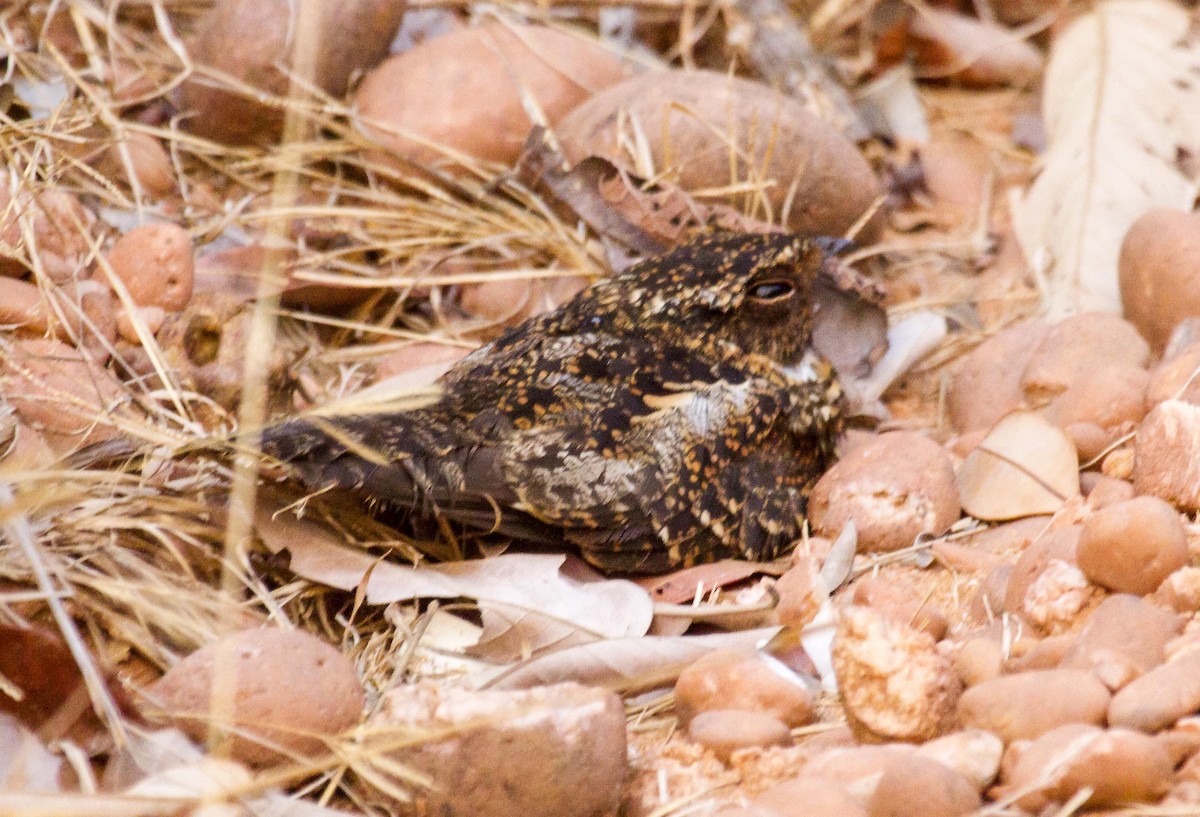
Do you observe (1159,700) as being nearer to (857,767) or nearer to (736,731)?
(857,767)

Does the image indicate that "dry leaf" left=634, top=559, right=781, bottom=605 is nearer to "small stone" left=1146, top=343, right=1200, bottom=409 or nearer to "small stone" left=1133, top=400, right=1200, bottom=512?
"small stone" left=1133, top=400, right=1200, bottom=512

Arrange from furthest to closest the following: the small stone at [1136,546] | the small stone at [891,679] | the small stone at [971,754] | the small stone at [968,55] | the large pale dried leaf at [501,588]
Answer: the small stone at [968,55]
the large pale dried leaf at [501,588]
the small stone at [1136,546]
the small stone at [891,679]
the small stone at [971,754]

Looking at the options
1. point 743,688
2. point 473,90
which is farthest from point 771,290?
point 473,90

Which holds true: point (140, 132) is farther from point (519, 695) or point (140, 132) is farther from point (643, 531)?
point (519, 695)

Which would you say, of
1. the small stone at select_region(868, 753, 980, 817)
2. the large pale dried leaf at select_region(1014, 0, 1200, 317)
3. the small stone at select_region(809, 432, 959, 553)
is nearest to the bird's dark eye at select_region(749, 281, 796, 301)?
the small stone at select_region(809, 432, 959, 553)

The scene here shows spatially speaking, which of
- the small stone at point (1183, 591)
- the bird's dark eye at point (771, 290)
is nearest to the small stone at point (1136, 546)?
the small stone at point (1183, 591)

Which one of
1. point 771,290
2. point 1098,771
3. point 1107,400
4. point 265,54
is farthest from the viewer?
point 265,54

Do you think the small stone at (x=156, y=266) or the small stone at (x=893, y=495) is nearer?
the small stone at (x=893, y=495)

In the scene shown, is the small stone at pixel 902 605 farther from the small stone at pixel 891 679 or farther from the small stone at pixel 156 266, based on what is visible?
the small stone at pixel 156 266
